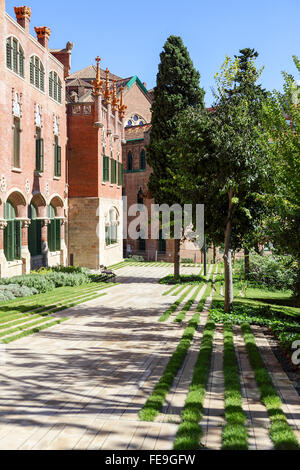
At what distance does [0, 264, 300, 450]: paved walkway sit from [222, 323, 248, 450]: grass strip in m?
0.11

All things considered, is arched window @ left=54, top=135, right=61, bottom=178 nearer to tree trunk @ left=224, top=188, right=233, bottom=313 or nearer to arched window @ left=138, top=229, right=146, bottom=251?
tree trunk @ left=224, top=188, right=233, bottom=313

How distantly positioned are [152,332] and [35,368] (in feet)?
14.6

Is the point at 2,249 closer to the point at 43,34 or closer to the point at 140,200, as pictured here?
the point at 43,34

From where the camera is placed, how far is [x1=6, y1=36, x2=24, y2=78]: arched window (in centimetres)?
2225

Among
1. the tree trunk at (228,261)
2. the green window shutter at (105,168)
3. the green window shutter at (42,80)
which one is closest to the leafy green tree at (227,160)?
the tree trunk at (228,261)

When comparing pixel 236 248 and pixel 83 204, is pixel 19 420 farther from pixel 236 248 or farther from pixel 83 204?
pixel 83 204

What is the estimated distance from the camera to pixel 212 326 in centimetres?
1409

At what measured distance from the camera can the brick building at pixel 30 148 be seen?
2200 cm

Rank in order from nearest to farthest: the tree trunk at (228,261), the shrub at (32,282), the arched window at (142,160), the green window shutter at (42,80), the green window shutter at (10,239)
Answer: the tree trunk at (228,261) → the shrub at (32,282) → the green window shutter at (10,239) → the green window shutter at (42,80) → the arched window at (142,160)

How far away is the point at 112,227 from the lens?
39.1 m

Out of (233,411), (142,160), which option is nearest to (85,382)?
(233,411)

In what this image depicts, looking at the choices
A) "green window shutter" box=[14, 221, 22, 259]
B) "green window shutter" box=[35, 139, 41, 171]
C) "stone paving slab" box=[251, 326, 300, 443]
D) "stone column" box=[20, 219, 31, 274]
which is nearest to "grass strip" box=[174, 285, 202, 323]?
"stone paving slab" box=[251, 326, 300, 443]

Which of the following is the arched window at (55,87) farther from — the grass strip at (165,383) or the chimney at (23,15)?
the grass strip at (165,383)

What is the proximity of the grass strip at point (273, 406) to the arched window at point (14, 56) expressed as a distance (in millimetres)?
18568
